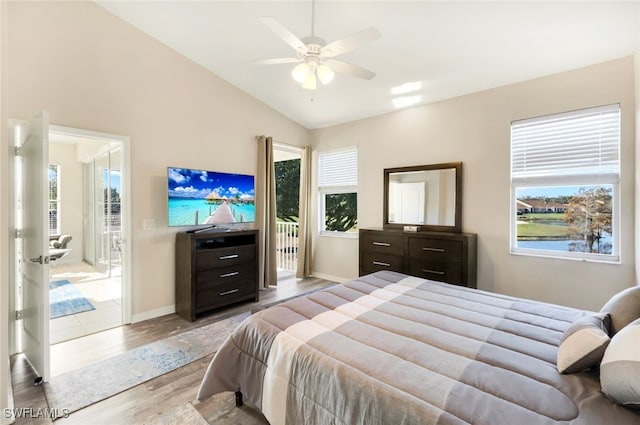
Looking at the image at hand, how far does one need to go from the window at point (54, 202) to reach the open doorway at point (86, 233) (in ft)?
→ 0.05

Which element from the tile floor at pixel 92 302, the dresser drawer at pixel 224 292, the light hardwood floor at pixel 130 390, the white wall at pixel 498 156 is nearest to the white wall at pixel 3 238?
the light hardwood floor at pixel 130 390

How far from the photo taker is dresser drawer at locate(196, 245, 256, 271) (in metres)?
Answer: 3.41

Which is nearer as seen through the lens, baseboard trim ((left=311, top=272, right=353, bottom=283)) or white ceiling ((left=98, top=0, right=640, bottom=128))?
white ceiling ((left=98, top=0, right=640, bottom=128))

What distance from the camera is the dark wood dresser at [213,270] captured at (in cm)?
334

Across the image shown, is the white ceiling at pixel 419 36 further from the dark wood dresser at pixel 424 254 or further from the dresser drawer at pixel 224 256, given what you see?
the dresser drawer at pixel 224 256

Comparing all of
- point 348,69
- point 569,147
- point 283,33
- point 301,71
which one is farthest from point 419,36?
point 569,147

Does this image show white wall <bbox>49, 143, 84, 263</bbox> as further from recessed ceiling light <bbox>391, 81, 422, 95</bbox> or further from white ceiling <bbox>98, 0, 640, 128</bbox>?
recessed ceiling light <bbox>391, 81, 422, 95</bbox>

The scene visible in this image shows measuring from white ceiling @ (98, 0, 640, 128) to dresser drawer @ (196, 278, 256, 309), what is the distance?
9.01ft

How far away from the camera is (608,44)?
2570mm

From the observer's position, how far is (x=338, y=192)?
16.6ft

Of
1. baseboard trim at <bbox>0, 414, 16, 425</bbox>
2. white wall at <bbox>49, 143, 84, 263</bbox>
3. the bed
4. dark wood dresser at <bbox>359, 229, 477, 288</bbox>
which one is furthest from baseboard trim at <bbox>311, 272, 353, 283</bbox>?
white wall at <bbox>49, 143, 84, 263</bbox>

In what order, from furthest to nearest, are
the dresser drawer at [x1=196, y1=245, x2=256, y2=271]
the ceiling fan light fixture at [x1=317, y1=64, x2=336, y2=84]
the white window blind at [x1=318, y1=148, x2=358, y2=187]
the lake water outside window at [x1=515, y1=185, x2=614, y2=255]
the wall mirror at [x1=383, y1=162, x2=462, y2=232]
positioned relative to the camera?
1. the white window blind at [x1=318, y1=148, x2=358, y2=187]
2. the wall mirror at [x1=383, y1=162, x2=462, y2=232]
3. the dresser drawer at [x1=196, y1=245, x2=256, y2=271]
4. the lake water outside window at [x1=515, y1=185, x2=614, y2=255]
5. the ceiling fan light fixture at [x1=317, y1=64, x2=336, y2=84]

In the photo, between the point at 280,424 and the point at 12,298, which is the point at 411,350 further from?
the point at 12,298

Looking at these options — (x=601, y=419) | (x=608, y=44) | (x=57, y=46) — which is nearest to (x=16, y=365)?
(x=57, y=46)
